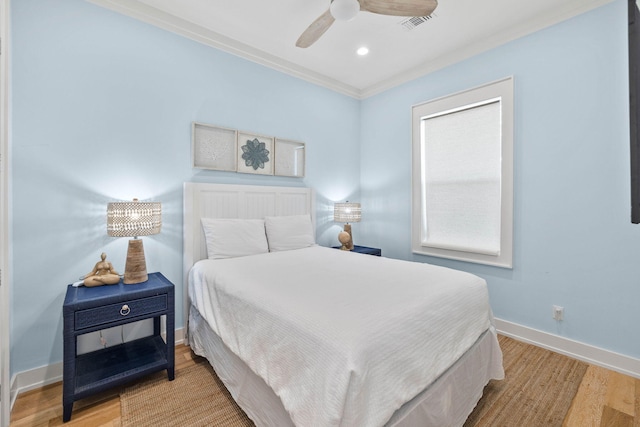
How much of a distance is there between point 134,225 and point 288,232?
4.59 feet

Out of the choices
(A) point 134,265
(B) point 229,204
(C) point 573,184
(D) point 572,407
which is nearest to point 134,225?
(A) point 134,265

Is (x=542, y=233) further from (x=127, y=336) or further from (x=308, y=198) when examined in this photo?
(x=127, y=336)

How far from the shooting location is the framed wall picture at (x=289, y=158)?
326cm

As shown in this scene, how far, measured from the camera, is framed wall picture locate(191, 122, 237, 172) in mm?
2680

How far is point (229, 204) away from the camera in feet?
9.26

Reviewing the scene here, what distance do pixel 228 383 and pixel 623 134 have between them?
3.28m

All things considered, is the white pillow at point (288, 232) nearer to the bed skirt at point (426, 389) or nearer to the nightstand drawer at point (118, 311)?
the bed skirt at point (426, 389)

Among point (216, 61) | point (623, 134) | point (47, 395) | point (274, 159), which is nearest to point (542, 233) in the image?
point (623, 134)

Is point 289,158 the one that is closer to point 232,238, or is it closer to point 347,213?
point 347,213

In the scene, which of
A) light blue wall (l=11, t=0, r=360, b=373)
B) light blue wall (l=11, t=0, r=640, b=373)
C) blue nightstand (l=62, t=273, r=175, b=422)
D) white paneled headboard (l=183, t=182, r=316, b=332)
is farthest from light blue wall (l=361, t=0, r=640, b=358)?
blue nightstand (l=62, t=273, r=175, b=422)

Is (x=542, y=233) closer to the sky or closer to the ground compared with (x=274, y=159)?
closer to the ground

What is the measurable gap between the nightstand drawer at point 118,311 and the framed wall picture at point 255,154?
1.46 meters

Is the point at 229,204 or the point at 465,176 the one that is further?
the point at 465,176

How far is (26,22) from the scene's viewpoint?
194 cm
